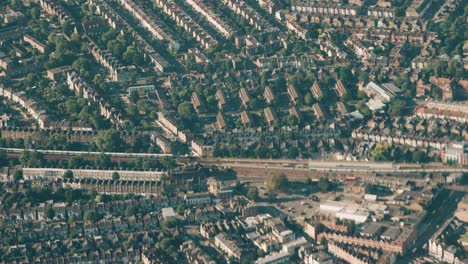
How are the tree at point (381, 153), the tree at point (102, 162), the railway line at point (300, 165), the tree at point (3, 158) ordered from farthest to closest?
the tree at point (3, 158) → the tree at point (102, 162) → the tree at point (381, 153) → the railway line at point (300, 165)

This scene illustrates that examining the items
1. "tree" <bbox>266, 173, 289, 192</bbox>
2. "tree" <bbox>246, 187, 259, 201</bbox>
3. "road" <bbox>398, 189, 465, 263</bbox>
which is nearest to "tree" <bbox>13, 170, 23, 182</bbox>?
"tree" <bbox>246, 187, 259, 201</bbox>

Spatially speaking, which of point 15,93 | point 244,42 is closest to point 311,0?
point 244,42

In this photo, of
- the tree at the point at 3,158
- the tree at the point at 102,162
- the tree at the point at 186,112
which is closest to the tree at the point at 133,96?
the tree at the point at 186,112

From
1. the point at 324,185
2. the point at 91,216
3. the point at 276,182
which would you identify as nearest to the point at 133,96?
the point at 276,182

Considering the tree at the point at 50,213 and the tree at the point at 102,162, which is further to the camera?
the tree at the point at 102,162

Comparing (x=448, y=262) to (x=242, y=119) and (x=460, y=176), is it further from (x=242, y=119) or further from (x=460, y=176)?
(x=242, y=119)

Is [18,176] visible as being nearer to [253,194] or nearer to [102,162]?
[102,162]

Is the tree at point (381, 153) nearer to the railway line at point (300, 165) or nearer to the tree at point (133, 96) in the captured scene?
the railway line at point (300, 165)
